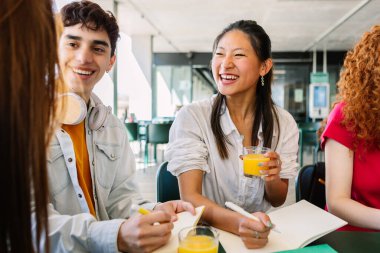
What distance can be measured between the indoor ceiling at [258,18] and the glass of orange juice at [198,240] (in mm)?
5523

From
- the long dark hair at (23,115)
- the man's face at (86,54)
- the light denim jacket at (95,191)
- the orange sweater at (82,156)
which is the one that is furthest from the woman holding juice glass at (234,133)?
the long dark hair at (23,115)

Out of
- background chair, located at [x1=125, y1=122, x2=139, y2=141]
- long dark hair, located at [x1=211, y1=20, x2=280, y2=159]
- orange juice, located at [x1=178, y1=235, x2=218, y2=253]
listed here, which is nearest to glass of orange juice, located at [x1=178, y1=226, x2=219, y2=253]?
orange juice, located at [x1=178, y1=235, x2=218, y2=253]

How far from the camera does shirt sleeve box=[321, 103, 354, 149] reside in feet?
5.03

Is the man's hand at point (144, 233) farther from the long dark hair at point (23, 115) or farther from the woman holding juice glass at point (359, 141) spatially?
the woman holding juice glass at point (359, 141)

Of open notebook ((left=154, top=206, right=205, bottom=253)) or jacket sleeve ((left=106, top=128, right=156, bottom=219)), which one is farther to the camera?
jacket sleeve ((left=106, top=128, right=156, bottom=219))

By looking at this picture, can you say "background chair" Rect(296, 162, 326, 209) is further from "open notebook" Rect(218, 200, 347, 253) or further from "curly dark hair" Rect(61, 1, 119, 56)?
"curly dark hair" Rect(61, 1, 119, 56)

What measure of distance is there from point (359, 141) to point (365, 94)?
0.23 m

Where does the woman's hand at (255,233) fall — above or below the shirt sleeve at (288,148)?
below

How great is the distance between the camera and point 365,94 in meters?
1.54

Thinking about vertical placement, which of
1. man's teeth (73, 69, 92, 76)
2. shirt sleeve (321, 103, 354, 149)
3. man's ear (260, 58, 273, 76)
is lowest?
shirt sleeve (321, 103, 354, 149)

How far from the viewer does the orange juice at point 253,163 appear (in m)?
1.35

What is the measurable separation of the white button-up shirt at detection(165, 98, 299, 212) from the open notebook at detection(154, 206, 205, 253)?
18.0 inches

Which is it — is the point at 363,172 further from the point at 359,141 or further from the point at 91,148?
the point at 91,148

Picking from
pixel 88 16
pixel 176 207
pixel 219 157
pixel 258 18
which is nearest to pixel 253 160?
pixel 219 157
